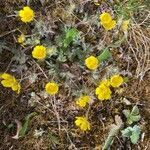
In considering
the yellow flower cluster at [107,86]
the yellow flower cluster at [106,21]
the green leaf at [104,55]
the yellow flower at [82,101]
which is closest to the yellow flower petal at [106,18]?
the yellow flower cluster at [106,21]

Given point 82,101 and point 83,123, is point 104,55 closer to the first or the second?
point 82,101

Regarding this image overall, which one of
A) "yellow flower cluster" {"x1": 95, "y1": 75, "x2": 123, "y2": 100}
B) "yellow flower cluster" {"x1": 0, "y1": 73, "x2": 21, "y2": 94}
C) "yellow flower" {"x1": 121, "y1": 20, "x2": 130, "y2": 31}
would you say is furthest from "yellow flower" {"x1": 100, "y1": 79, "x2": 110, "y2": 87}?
"yellow flower cluster" {"x1": 0, "y1": 73, "x2": 21, "y2": 94}

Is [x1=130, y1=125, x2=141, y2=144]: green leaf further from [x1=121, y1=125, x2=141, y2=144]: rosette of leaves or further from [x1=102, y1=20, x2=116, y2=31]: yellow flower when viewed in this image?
[x1=102, y1=20, x2=116, y2=31]: yellow flower

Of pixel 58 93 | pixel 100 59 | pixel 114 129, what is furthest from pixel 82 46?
pixel 114 129

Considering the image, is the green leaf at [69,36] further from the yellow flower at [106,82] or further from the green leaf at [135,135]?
the green leaf at [135,135]

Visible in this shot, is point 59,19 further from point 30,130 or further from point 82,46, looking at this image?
point 30,130

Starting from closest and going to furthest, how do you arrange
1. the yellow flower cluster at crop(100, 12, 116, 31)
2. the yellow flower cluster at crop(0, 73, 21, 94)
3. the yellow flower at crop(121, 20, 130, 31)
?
the yellow flower cluster at crop(0, 73, 21, 94) < the yellow flower cluster at crop(100, 12, 116, 31) < the yellow flower at crop(121, 20, 130, 31)
